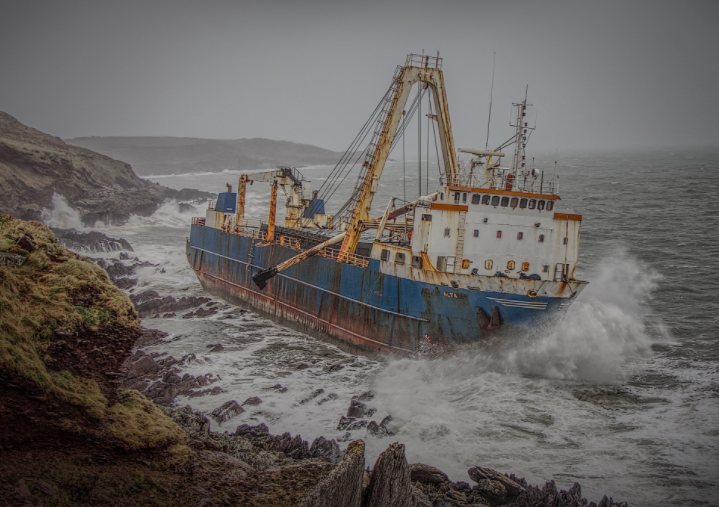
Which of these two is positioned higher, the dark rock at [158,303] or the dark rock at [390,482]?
the dark rock at [390,482]

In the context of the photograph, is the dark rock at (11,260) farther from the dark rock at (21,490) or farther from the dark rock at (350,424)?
the dark rock at (350,424)

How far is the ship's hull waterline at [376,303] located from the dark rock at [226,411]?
285 inches

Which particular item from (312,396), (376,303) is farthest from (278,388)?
(376,303)

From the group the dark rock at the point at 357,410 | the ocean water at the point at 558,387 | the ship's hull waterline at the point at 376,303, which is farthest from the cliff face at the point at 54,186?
the dark rock at the point at 357,410

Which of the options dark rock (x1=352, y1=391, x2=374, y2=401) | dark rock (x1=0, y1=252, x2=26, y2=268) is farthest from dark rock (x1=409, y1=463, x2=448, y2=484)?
dark rock (x1=0, y1=252, x2=26, y2=268)

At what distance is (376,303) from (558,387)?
748cm

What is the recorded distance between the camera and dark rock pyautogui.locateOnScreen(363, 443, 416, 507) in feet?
23.8

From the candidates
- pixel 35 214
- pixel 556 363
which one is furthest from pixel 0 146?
pixel 556 363

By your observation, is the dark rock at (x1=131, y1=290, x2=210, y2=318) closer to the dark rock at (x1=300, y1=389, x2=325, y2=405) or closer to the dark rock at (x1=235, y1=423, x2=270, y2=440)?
the dark rock at (x1=300, y1=389, x2=325, y2=405)

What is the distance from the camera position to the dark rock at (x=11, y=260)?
7.88m

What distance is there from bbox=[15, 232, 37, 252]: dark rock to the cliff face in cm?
4209

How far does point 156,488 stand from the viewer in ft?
21.8

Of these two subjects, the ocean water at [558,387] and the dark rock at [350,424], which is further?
the dark rock at [350,424]

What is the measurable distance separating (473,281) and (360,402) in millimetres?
6035
